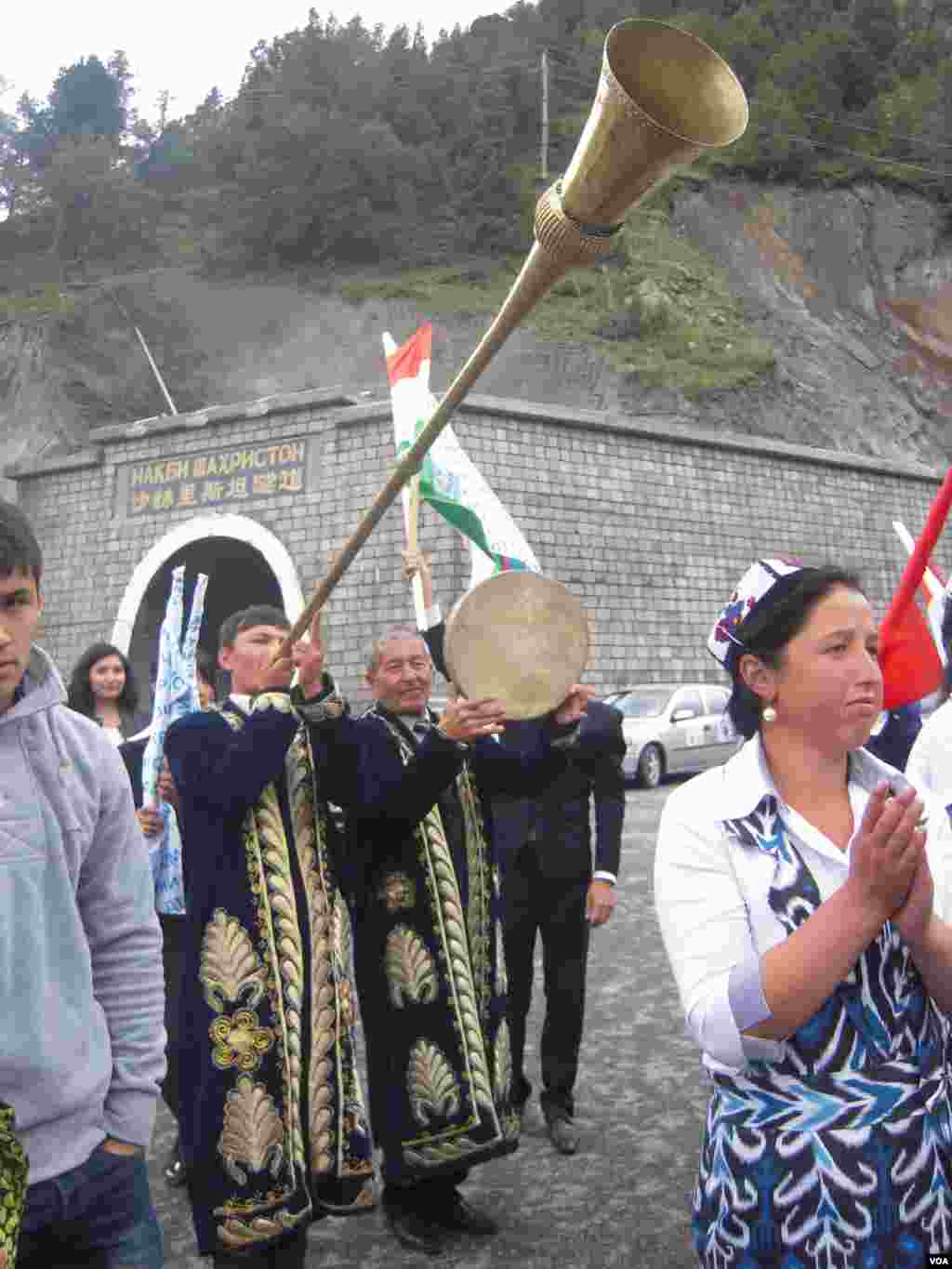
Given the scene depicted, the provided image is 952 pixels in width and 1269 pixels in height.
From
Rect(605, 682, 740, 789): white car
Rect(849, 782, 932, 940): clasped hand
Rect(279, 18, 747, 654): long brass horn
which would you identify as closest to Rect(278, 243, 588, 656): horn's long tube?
Rect(279, 18, 747, 654): long brass horn

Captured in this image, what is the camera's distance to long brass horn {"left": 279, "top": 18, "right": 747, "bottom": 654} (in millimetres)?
2205

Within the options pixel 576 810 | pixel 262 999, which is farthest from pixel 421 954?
pixel 576 810

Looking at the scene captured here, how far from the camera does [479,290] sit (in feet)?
148

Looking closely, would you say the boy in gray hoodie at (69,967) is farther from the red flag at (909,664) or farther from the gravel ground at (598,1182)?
the red flag at (909,664)

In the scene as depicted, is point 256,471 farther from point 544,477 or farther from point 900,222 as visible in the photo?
point 900,222

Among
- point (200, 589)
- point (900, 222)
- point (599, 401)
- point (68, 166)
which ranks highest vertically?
point (68, 166)

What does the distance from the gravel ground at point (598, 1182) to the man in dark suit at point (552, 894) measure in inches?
12.9

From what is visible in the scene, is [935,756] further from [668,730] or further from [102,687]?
[668,730]

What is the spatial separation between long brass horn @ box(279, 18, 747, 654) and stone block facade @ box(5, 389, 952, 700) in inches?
717

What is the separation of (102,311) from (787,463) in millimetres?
26789

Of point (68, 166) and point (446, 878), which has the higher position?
point (68, 166)

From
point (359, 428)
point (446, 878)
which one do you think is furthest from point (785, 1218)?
point (359, 428)

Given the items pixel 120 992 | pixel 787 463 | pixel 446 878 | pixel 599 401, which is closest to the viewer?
pixel 120 992

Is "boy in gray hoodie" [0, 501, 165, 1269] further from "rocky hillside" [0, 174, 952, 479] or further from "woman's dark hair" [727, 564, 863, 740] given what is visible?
"rocky hillside" [0, 174, 952, 479]
